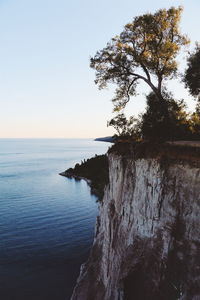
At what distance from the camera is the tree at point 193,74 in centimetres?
2267

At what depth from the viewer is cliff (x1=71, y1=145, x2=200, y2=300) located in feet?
40.9

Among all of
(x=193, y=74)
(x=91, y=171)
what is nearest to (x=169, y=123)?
(x=193, y=74)

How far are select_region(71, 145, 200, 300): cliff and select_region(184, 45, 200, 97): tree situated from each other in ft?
37.2

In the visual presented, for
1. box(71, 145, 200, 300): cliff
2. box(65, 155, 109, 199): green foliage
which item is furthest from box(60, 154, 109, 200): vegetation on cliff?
box(71, 145, 200, 300): cliff

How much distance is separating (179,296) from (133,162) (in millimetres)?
9256

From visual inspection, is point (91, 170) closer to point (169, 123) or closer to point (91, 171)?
point (91, 171)

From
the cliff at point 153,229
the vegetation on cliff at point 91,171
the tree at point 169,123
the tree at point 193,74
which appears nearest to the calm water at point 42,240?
the cliff at point 153,229

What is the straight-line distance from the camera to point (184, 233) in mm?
12664

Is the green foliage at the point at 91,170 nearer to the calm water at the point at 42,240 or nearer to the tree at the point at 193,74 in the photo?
the calm water at the point at 42,240

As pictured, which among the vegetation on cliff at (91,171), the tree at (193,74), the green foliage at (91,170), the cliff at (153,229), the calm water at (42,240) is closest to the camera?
the cliff at (153,229)

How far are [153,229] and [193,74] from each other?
17311 millimetres

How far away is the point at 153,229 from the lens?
14.6 m

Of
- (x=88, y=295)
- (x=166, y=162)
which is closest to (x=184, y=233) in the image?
(x=166, y=162)

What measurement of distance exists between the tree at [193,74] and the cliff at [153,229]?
11.3m
